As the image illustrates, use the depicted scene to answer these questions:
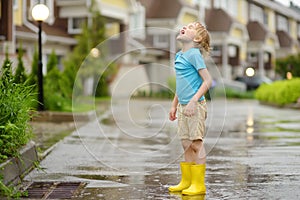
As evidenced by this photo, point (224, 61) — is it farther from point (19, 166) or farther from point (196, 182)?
point (196, 182)

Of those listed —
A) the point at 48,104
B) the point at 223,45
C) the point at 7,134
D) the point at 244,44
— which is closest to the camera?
the point at 7,134

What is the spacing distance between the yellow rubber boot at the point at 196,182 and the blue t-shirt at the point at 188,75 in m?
0.68

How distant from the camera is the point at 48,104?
17.1 m

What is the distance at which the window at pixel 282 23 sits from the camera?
6575 centimetres

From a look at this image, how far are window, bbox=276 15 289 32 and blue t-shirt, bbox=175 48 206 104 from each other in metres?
59.7

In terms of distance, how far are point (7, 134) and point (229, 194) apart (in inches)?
95.2

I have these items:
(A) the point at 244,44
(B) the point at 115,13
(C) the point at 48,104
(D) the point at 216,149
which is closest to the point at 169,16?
(B) the point at 115,13

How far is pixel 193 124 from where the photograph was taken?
6.45m

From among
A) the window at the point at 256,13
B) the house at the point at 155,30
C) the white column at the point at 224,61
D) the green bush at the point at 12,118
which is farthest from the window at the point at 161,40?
the green bush at the point at 12,118

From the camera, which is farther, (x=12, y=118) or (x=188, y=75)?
(x=12, y=118)

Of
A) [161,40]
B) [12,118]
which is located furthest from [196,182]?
[161,40]

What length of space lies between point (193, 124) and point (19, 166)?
6.99 ft

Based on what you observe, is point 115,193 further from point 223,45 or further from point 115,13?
point 223,45

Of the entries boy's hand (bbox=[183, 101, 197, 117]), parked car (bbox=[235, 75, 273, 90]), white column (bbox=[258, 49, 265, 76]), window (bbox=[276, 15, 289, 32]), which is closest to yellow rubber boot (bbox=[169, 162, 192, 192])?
boy's hand (bbox=[183, 101, 197, 117])
